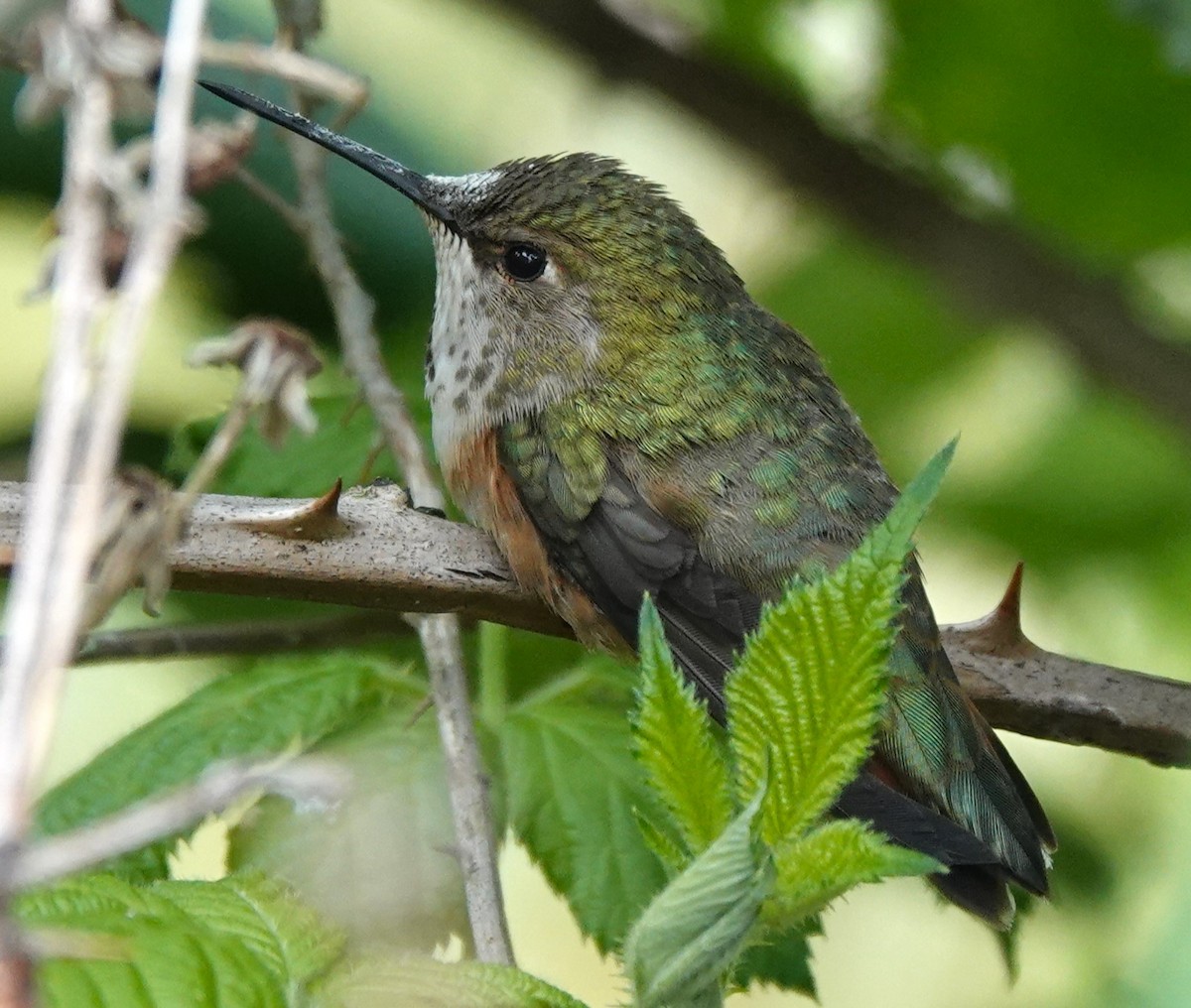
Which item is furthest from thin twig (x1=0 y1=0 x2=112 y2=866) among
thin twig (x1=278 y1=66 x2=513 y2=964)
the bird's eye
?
the bird's eye

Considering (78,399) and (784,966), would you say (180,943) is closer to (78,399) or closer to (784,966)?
(78,399)

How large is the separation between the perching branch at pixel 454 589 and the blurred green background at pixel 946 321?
0.95m

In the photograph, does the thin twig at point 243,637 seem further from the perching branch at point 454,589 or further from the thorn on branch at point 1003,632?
the thorn on branch at point 1003,632

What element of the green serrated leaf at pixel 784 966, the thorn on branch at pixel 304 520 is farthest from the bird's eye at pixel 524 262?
the green serrated leaf at pixel 784 966

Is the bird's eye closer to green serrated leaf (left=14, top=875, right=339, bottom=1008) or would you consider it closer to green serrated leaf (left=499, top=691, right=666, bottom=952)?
green serrated leaf (left=499, top=691, right=666, bottom=952)

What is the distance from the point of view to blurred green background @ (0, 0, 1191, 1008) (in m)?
4.73

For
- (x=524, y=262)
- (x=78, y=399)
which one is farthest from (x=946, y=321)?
(x=78, y=399)

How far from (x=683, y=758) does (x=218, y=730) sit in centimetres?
129

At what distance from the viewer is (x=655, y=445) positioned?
3.81 m

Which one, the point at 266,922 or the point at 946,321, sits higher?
the point at 946,321

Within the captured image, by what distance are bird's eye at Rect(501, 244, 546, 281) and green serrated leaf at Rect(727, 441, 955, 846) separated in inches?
100

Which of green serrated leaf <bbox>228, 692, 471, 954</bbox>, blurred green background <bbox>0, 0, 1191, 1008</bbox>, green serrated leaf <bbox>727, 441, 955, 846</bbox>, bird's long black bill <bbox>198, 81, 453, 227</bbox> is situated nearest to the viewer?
green serrated leaf <bbox>727, 441, 955, 846</bbox>

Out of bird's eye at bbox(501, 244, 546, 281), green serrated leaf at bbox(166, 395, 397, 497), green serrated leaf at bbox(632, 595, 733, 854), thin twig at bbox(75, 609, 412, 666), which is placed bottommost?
green serrated leaf at bbox(632, 595, 733, 854)

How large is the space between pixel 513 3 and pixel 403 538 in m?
2.98
